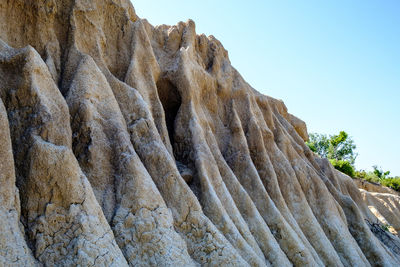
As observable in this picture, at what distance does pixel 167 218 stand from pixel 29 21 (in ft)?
21.7

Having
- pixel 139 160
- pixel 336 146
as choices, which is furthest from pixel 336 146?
pixel 139 160

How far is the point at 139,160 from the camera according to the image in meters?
9.19

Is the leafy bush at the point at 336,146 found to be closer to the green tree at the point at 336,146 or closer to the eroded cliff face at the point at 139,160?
the green tree at the point at 336,146

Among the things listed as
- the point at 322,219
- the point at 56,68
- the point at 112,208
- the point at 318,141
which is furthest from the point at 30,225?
the point at 318,141

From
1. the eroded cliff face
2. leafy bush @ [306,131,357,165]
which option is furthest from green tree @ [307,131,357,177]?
the eroded cliff face

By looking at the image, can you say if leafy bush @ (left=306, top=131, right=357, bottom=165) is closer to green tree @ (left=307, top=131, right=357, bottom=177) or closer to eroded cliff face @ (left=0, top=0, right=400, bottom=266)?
green tree @ (left=307, top=131, right=357, bottom=177)

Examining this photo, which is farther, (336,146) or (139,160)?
(336,146)

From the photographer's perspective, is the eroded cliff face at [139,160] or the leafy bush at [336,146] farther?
the leafy bush at [336,146]

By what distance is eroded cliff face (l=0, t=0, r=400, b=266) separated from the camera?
7.34 metres

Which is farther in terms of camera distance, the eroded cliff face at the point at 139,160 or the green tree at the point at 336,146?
the green tree at the point at 336,146

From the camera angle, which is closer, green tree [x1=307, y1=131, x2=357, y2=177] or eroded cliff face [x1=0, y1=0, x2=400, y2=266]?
eroded cliff face [x1=0, y1=0, x2=400, y2=266]

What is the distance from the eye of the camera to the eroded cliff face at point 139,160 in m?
7.34

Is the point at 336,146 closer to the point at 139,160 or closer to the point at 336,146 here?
the point at 336,146

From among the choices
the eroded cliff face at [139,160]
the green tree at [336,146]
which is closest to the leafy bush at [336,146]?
the green tree at [336,146]
